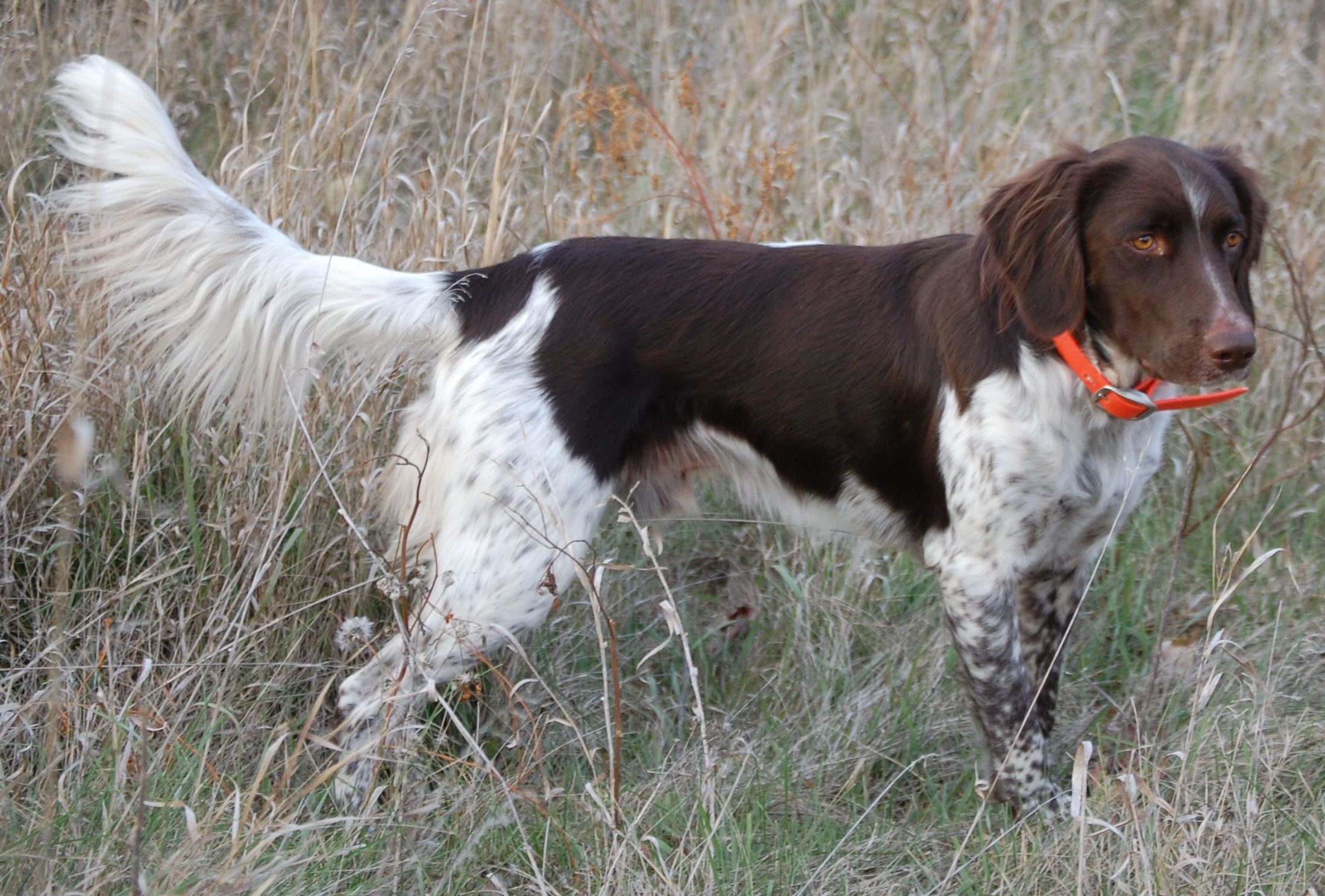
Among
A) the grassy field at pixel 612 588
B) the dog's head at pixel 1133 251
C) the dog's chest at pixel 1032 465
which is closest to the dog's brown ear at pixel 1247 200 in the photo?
the dog's head at pixel 1133 251

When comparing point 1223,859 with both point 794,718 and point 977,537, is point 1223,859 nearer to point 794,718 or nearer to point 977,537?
point 977,537

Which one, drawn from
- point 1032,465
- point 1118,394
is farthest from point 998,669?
point 1118,394

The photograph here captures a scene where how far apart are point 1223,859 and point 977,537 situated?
73 centimetres

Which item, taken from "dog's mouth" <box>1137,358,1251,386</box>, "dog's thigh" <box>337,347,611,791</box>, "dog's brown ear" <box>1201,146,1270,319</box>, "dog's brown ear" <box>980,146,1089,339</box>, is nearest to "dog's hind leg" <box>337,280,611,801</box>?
"dog's thigh" <box>337,347,611,791</box>

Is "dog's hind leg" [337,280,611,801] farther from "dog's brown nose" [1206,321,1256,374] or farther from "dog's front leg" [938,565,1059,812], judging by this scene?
"dog's brown nose" [1206,321,1256,374]

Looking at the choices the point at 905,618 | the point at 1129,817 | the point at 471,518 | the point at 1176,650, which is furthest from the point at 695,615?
the point at 1129,817

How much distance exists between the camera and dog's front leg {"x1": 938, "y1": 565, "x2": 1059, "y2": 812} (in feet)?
8.35

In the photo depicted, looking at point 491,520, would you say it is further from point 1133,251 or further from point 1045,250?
point 1133,251

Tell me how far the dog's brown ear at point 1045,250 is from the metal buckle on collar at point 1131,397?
130mm

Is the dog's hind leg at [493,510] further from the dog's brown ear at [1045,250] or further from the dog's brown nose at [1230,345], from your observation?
the dog's brown nose at [1230,345]

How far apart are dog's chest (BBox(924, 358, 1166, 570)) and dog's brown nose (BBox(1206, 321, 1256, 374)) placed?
280 mm

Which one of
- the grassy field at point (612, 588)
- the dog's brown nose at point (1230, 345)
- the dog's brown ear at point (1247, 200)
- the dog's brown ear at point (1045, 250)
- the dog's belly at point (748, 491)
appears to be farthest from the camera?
the dog's belly at point (748, 491)

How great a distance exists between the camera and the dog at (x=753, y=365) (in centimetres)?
239

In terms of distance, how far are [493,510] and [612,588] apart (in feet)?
2.06
